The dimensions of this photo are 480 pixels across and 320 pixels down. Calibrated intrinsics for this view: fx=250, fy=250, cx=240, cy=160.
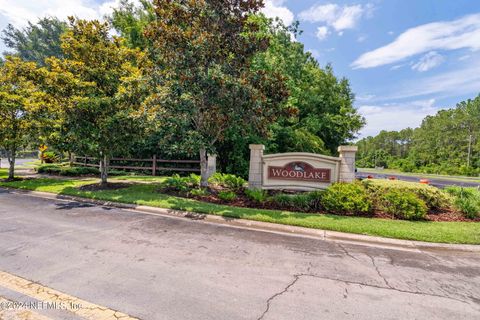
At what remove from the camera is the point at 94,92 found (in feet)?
37.4

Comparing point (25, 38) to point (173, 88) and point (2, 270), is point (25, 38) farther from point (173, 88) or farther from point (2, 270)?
point (2, 270)

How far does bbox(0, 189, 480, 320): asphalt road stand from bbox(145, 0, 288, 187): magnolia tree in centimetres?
475

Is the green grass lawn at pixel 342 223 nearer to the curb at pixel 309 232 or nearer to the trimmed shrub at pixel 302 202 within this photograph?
the curb at pixel 309 232

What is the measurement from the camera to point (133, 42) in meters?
23.2

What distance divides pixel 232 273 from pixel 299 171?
6811mm

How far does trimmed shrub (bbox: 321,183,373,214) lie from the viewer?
8.25m

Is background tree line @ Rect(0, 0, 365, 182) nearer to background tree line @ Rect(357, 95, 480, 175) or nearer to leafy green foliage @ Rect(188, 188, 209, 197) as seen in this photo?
leafy green foliage @ Rect(188, 188, 209, 197)

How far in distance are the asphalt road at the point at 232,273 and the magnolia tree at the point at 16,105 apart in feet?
28.0

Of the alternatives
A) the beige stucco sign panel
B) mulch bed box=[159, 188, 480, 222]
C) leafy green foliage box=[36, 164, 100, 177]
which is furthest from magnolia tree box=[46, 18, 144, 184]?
leafy green foliage box=[36, 164, 100, 177]

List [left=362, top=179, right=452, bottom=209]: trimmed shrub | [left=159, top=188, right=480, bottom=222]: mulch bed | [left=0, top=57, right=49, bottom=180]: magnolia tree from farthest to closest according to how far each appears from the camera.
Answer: [left=0, top=57, right=49, bottom=180]: magnolia tree, [left=362, top=179, right=452, bottom=209]: trimmed shrub, [left=159, top=188, right=480, bottom=222]: mulch bed

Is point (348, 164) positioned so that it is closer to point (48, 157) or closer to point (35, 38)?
point (48, 157)

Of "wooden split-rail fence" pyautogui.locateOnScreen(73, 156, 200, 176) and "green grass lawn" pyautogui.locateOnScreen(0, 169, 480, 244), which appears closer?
"green grass lawn" pyautogui.locateOnScreen(0, 169, 480, 244)

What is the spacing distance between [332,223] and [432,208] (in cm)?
461

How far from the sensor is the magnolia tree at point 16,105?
12.5 meters
